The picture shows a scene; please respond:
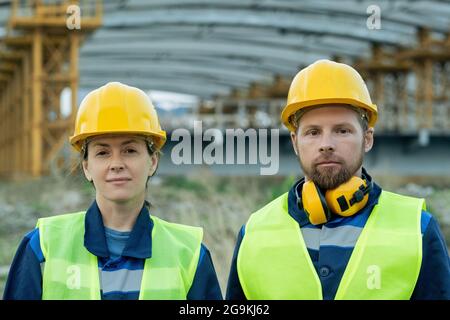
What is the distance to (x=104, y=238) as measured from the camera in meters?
3.34

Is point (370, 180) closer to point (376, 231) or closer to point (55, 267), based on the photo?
point (376, 231)

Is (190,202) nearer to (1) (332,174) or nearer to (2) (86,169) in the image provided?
(2) (86,169)

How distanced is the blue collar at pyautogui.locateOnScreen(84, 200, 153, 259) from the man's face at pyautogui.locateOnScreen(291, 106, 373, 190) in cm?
66

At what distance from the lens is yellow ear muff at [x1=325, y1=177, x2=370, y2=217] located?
3250 millimetres

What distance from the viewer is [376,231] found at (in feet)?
10.9

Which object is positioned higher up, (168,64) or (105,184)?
(168,64)

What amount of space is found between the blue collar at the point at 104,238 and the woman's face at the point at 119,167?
84mm

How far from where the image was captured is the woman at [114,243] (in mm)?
3281

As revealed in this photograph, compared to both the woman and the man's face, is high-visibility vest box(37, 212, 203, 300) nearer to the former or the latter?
the woman

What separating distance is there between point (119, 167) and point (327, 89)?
2.79 ft

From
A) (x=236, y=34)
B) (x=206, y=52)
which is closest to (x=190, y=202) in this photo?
(x=236, y=34)

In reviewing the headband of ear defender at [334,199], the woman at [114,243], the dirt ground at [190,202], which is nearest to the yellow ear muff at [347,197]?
the headband of ear defender at [334,199]
